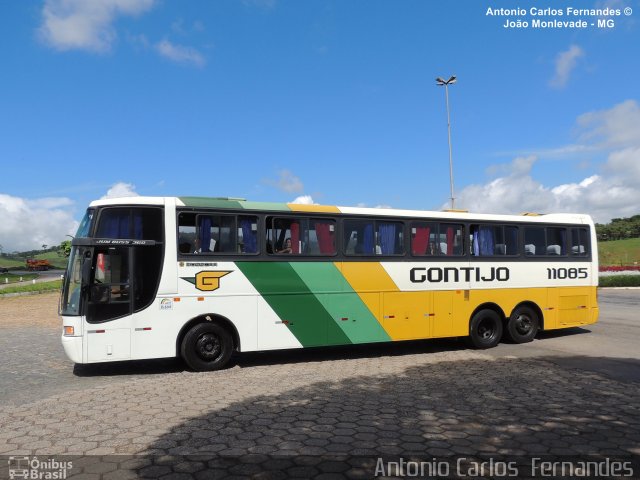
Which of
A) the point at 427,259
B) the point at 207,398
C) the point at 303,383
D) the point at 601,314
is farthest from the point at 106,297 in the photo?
the point at 601,314

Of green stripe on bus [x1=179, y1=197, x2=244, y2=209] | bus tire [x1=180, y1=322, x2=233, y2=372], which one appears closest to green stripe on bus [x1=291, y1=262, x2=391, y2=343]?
green stripe on bus [x1=179, y1=197, x2=244, y2=209]

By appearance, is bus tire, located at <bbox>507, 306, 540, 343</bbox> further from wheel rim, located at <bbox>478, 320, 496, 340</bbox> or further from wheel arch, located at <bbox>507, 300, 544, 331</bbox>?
wheel rim, located at <bbox>478, 320, 496, 340</bbox>

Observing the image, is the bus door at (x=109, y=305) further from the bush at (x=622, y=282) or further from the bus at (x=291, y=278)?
the bush at (x=622, y=282)

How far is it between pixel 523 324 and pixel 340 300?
5.06 meters

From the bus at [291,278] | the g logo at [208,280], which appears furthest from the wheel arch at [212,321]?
the g logo at [208,280]

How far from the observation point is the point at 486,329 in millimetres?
11430

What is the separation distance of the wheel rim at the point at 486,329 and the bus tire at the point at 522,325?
0.43 m

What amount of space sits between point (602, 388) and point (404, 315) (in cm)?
395

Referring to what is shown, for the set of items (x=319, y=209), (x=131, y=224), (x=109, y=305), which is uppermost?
(x=319, y=209)

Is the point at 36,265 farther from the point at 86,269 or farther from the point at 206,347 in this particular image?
the point at 206,347

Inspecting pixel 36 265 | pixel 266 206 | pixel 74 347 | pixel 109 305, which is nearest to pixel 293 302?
pixel 266 206

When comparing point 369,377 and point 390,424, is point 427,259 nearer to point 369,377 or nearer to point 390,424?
point 369,377

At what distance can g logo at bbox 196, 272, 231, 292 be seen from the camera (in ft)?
28.8

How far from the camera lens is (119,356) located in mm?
8320
